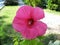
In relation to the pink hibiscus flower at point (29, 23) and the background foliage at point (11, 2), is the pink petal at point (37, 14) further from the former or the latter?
the background foliage at point (11, 2)

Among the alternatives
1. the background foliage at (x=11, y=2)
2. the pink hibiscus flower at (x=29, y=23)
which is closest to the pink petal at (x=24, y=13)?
the pink hibiscus flower at (x=29, y=23)

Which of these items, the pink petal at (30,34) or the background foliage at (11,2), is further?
the background foliage at (11,2)

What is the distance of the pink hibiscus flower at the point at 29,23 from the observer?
2.19ft

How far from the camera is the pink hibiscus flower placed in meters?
0.67

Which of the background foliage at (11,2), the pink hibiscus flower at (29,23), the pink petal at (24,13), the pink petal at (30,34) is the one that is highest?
the pink petal at (24,13)

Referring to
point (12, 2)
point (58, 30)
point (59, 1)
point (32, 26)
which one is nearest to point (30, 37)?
point (32, 26)

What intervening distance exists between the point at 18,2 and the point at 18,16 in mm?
13304

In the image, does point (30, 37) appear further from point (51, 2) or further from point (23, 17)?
point (51, 2)

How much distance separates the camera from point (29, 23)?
2.33ft

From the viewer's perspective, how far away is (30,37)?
0.66m

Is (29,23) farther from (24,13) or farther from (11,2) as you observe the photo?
(11,2)

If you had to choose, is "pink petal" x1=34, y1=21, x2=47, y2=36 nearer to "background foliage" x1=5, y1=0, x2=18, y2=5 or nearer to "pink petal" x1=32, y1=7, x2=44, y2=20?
"pink petal" x1=32, y1=7, x2=44, y2=20

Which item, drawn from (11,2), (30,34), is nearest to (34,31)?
(30,34)

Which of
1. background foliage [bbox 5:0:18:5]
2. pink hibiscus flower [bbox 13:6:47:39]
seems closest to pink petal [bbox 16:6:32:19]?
pink hibiscus flower [bbox 13:6:47:39]
